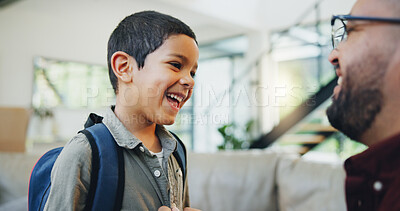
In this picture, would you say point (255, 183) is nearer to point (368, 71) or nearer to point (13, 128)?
point (368, 71)

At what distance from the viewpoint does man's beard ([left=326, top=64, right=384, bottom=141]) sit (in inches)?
26.0

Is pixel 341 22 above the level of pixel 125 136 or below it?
above

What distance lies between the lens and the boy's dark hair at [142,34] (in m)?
0.81

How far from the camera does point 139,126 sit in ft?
2.83

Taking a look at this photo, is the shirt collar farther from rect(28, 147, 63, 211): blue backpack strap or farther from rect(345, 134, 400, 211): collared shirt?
rect(345, 134, 400, 211): collared shirt

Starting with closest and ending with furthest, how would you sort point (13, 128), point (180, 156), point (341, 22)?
1. point (341, 22)
2. point (180, 156)
3. point (13, 128)

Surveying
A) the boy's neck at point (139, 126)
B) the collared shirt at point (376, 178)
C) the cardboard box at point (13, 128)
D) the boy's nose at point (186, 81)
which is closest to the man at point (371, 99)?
the collared shirt at point (376, 178)

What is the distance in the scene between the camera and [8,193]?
2031 millimetres

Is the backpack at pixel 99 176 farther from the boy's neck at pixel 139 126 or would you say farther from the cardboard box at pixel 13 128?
the cardboard box at pixel 13 128

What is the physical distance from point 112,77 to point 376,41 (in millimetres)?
615

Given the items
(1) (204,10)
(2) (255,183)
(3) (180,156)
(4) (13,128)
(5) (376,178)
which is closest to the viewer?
(5) (376,178)

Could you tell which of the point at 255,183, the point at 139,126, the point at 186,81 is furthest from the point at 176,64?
the point at 255,183

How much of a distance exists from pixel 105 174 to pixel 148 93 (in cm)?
22

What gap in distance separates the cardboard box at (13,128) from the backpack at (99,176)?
1.66 metres
